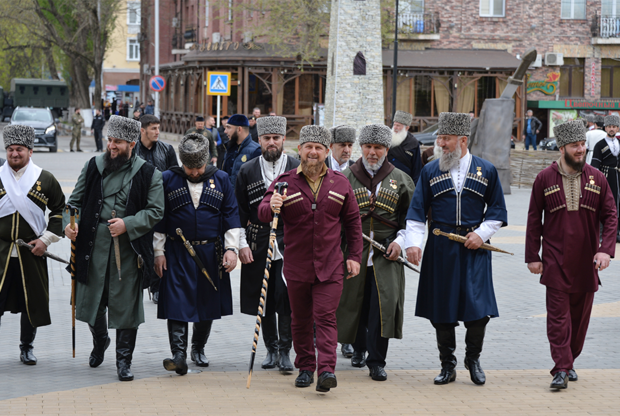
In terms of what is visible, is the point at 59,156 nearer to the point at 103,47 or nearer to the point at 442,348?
the point at 103,47

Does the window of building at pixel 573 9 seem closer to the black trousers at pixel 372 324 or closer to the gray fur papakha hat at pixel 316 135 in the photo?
the black trousers at pixel 372 324

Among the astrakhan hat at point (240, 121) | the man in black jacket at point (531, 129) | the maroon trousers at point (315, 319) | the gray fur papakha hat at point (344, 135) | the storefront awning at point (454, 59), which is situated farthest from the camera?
the storefront awning at point (454, 59)

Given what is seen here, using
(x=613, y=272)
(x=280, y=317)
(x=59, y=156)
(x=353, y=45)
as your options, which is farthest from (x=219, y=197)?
(x=59, y=156)

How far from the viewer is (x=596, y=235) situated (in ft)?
21.7

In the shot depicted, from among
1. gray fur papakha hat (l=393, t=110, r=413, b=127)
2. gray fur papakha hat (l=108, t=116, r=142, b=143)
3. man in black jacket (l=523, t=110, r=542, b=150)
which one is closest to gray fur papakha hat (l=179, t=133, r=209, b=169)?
gray fur papakha hat (l=108, t=116, r=142, b=143)

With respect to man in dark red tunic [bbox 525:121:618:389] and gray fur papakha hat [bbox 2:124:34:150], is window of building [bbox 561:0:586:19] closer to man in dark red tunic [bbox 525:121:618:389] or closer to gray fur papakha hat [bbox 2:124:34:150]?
man in dark red tunic [bbox 525:121:618:389]

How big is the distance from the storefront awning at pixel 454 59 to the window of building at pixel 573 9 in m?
3.94

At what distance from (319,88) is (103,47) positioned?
16.7m

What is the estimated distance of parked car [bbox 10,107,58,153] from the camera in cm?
3291

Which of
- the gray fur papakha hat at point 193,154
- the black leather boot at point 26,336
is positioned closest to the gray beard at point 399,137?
the gray fur papakha hat at point 193,154

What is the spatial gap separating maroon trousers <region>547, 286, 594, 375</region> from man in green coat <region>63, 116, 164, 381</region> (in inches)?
118

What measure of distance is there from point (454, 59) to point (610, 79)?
8722mm

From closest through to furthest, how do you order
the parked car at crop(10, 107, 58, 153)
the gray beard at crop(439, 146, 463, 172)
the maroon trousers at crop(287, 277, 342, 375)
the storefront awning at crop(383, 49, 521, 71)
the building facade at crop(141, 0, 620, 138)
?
the maroon trousers at crop(287, 277, 342, 375), the gray beard at crop(439, 146, 463, 172), the parked car at crop(10, 107, 58, 153), the building facade at crop(141, 0, 620, 138), the storefront awning at crop(383, 49, 521, 71)

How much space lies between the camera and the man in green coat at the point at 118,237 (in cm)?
654
